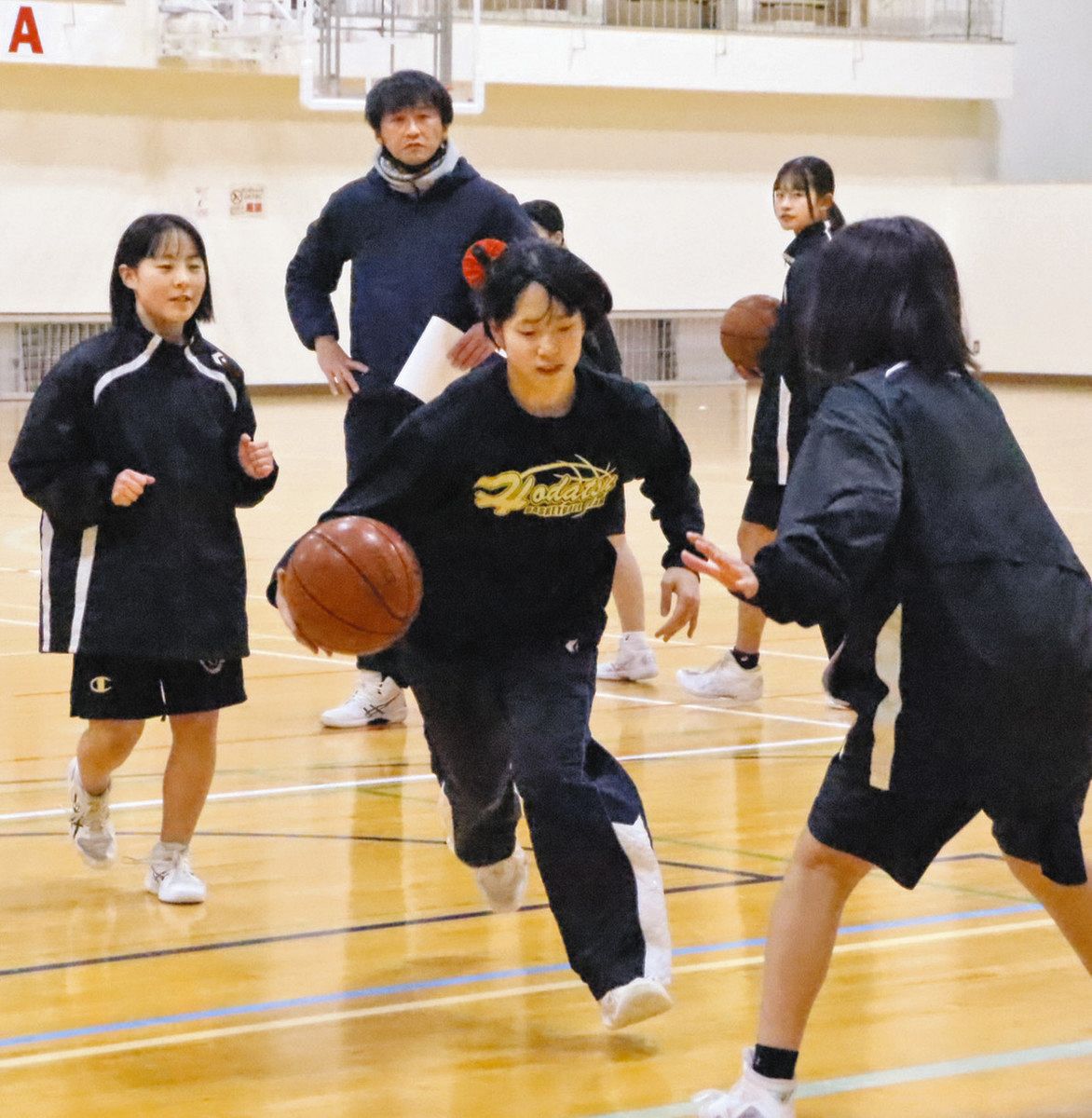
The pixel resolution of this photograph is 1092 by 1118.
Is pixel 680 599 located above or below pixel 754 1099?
above

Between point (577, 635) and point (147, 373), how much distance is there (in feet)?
4.26

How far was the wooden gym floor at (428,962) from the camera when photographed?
11.5 ft

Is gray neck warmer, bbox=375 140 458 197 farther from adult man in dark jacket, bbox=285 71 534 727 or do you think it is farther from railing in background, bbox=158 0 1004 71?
railing in background, bbox=158 0 1004 71

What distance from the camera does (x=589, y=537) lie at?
3.95 m

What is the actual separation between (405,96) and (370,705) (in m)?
1.96

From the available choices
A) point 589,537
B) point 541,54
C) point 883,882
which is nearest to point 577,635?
point 589,537

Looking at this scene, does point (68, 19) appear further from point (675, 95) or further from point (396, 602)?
point (396, 602)

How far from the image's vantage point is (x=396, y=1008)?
3.98 meters

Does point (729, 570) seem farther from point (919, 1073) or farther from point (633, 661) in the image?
point (633, 661)

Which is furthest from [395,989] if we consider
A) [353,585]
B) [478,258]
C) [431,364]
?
[431,364]

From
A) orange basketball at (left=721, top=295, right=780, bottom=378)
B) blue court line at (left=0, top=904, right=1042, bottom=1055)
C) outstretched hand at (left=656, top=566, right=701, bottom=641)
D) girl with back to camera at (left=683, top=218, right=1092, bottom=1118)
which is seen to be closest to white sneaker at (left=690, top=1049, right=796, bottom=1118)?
girl with back to camera at (left=683, top=218, right=1092, bottom=1118)

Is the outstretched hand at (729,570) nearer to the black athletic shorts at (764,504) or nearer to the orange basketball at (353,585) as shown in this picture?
the orange basketball at (353,585)

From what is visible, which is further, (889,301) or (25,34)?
(25,34)

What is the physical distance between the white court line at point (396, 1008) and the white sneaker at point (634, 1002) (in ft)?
1.03
